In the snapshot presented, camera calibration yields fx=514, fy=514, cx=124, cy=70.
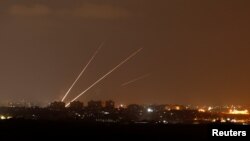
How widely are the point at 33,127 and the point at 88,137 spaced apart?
28.9 feet

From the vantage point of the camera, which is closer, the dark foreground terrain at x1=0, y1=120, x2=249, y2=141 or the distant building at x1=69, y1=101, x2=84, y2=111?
the dark foreground terrain at x1=0, y1=120, x2=249, y2=141

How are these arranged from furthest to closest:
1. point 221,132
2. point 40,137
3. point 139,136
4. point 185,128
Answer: point 185,128 < point 139,136 < point 40,137 < point 221,132

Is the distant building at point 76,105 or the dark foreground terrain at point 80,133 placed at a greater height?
the distant building at point 76,105

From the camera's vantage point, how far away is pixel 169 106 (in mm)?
139750

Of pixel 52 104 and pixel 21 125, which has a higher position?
pixel 52 104

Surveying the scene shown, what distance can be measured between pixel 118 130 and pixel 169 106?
292 ft

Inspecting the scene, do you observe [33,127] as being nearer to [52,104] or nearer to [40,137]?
[40,137]

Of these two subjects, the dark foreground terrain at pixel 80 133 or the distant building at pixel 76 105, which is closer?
the dark foreground terrain at pixel 80 133

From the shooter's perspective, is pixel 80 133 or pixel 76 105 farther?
pixel 76 105

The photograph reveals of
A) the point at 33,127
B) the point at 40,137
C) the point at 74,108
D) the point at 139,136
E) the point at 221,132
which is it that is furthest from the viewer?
the point at 74,108

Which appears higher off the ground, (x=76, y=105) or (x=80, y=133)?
(x=76, y=105)

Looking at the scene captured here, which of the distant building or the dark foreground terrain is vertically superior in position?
the distant building

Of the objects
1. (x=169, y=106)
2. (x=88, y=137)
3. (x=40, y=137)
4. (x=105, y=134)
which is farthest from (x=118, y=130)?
(x=169, y=106)

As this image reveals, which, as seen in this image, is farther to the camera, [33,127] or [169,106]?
[169,106]
